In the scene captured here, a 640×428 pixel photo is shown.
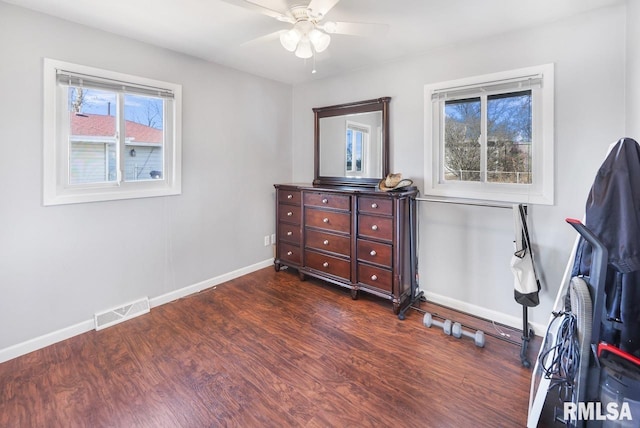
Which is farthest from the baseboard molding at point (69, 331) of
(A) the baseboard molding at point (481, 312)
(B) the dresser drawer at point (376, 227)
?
(A) the baseboard molding at point (481, 312)

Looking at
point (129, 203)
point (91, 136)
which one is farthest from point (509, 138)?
point (91, 136)

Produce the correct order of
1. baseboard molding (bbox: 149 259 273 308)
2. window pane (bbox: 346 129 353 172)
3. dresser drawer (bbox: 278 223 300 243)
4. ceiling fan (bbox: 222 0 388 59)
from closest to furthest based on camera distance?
ceiling fan (bbox: 222 0 388 59) → baseboard molding (bbox: 149 259 273 308) → window pane (bbox: 346 129 353 172) → dresser drawer (bbox: 278 223 300 243)

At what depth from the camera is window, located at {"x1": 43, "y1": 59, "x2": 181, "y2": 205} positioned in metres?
2.31

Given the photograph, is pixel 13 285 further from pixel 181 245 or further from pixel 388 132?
pixel 388 132

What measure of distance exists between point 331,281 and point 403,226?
1.01 meters

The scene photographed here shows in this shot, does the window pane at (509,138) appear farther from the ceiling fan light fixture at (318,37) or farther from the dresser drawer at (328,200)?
the ceiling fan light fixture at (318,37)

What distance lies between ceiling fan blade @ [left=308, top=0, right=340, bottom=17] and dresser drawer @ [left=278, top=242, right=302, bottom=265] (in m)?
2.40

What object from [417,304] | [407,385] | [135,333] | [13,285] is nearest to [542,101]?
[417,304]

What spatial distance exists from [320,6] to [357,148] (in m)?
1.79

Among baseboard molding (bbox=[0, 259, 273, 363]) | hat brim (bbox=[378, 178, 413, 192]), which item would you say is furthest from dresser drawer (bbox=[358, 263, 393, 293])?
baseboard molding (bbox=[0, 259, 273, 363])

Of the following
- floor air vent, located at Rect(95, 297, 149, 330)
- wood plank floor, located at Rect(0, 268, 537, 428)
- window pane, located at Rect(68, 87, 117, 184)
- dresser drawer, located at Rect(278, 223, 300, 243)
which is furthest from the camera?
dresser drawer, located at Rect(278, 223, 300, 243)

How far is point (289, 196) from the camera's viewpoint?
365 cm

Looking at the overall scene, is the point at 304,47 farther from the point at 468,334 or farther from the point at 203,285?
the point at 203,285

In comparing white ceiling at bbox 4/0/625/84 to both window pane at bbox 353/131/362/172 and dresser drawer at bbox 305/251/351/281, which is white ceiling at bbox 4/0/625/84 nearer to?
window pane at bbox 353/131/362/172
